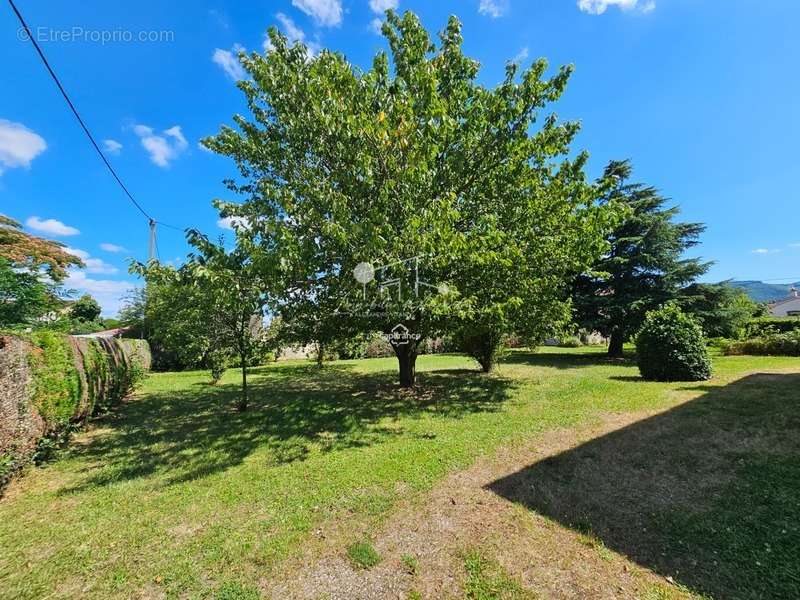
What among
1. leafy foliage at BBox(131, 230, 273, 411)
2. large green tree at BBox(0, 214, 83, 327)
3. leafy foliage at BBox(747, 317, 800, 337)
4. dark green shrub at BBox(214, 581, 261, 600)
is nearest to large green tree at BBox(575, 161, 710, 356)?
leafy foliage at BBox(747, 317, 800, 337)

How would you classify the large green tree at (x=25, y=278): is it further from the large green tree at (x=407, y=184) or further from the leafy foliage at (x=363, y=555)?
the leafy foliage at (x=363, y=555)

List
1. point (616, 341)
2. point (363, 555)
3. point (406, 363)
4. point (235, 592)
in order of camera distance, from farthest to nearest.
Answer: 1. point (616, 341)
2. point (406, 363)
3. point (363, 555)
4. point (235, 592)

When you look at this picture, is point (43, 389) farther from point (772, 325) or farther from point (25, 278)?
point (772, 325)

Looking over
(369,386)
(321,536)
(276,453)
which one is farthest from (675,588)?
(369,386)

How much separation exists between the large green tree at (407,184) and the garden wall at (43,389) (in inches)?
132

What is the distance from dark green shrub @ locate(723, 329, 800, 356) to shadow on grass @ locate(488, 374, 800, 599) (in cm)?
1173

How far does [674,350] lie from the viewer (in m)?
9.10

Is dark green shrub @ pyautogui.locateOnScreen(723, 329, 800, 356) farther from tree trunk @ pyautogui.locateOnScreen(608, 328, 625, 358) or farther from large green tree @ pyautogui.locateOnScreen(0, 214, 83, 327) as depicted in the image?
large green tree @ pyautogui.locateOnScreen(0, 214, 83, 327)

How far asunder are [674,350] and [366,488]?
9259 mm

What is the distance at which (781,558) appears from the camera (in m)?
2.55

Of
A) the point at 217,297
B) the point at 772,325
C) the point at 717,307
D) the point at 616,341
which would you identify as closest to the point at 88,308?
the point at 217,297

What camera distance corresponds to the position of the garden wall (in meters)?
3.96

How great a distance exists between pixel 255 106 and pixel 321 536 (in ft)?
29.7

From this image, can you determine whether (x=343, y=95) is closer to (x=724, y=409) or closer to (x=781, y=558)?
(x=781, y=558)
